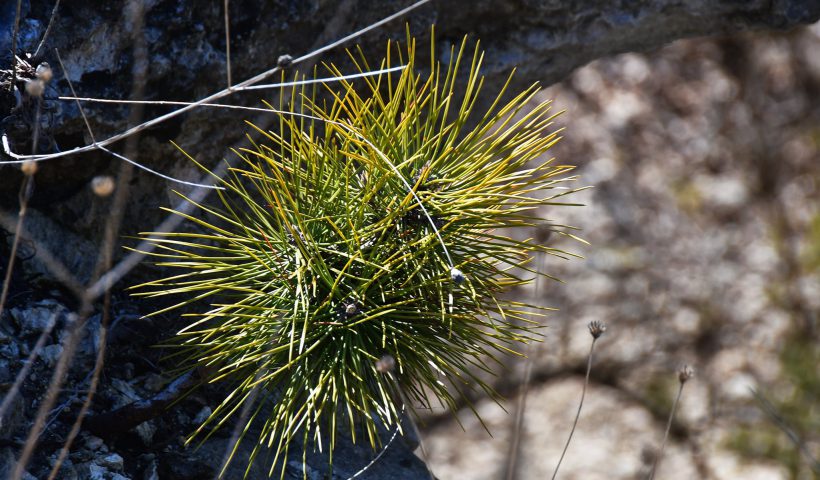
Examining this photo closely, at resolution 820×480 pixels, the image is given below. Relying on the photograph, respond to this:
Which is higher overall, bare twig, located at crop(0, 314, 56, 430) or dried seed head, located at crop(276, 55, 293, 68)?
dried seed head, located at crop(276, 55, 293, 68)

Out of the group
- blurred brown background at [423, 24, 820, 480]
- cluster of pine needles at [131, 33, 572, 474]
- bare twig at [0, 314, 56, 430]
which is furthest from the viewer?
blurred brown background at [423, 24, 820, 480]

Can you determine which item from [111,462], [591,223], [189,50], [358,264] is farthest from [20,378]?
[591,223]

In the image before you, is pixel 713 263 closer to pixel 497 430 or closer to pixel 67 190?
pixel 497 430

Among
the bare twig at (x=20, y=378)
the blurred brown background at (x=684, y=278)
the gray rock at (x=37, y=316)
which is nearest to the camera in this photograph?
the bare twig at (x=20, y=378)

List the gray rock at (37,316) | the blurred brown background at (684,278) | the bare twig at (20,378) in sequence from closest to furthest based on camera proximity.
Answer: the bare twig at (20,378), the gray rock at (37,316), the blurred brown background at (684,278)

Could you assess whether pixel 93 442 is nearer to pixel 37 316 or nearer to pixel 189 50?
pixel 37 316

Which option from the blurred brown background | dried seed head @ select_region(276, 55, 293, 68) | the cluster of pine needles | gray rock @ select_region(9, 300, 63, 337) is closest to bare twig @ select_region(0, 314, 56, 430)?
gray rock @ select_region(9, 300, 63, 337)

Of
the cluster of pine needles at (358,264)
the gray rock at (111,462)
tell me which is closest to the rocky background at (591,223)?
the gray rock at (111,462)

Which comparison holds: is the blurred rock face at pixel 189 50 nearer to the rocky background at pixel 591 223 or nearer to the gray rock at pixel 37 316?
the rocky background at pixel 591 223

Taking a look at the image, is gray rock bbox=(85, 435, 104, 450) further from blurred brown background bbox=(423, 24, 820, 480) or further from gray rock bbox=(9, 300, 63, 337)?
blurred brown background bbox=(423, 24, 820, 480)
